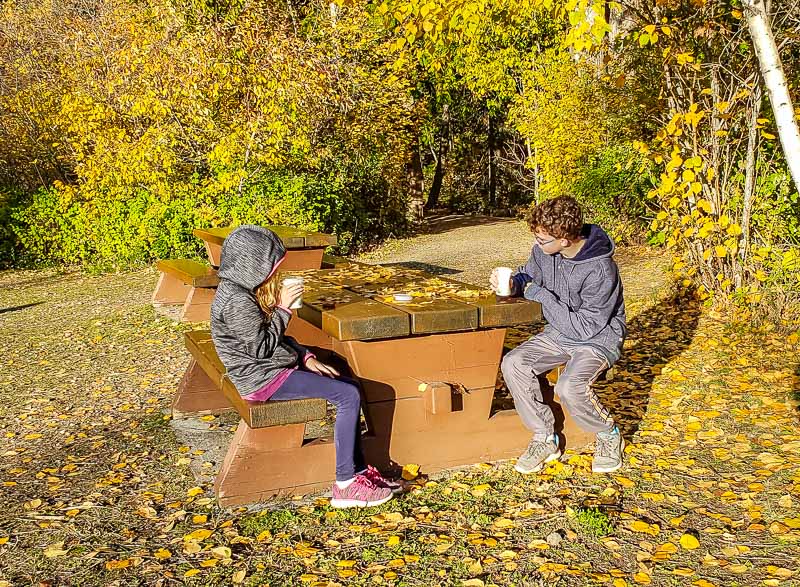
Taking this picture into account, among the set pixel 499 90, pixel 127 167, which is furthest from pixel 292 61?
pixel 499 90

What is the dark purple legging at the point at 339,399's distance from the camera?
12.3 feet

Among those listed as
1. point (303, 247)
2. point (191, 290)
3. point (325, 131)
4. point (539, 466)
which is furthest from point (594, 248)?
point (325, 131)

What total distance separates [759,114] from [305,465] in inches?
225

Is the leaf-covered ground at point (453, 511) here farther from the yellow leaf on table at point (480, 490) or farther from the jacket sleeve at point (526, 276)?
the jacket sleeve at point (526, 276)

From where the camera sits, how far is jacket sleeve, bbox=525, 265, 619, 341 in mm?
4109

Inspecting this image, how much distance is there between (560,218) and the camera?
4020 mm

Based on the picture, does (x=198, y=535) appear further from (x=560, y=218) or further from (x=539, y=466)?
(x=560, y=218)

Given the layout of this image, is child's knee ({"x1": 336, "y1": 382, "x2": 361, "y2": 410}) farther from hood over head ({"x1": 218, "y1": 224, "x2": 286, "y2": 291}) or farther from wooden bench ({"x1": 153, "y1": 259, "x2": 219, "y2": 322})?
wooden bench ({"x1": 153, "y1": 259, "x2": 219, "y2": 322})

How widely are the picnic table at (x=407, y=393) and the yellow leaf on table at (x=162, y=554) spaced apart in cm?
40

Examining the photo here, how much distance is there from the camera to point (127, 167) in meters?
12.7

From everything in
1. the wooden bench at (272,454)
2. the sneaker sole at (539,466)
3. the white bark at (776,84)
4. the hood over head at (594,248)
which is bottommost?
the sneaker sole at (539,466)

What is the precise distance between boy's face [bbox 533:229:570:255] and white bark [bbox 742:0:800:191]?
1240mm

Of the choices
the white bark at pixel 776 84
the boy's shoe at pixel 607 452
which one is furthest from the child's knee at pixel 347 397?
the white bark at pixel 776 84

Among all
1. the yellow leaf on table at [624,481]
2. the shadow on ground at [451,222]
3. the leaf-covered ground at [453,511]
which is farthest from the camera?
the shadow on ground at [451,222]
